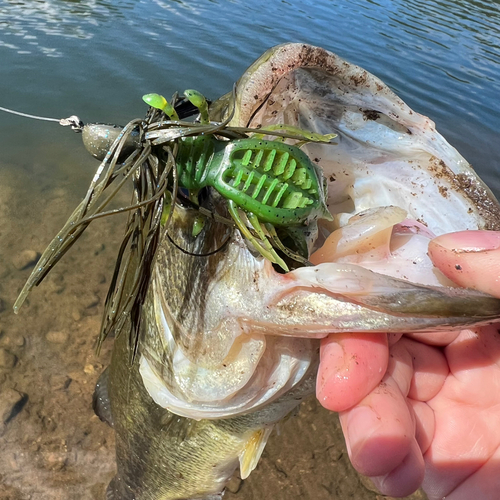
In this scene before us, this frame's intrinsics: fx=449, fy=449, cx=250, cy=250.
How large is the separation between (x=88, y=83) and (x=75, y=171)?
2075 mm

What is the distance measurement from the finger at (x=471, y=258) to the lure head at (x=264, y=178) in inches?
16.3

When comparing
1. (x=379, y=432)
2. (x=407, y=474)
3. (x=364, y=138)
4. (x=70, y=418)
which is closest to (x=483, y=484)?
(x=407, y=474)

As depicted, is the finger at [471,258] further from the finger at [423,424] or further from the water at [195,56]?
the water at [195,56]

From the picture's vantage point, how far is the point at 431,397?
5.68 feet

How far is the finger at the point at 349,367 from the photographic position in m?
1.32

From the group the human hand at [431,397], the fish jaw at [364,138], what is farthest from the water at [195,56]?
the human hand at [431,397]

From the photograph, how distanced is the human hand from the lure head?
42 centimetres

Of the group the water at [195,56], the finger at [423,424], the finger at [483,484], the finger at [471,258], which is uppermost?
the finger at [471,258]

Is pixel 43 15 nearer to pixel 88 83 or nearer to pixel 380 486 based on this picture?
pixel 88 83

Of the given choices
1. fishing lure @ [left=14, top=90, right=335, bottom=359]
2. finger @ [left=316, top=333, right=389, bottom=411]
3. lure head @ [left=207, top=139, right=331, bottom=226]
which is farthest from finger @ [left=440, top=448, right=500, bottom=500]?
lure head @ [left=207, top=139, right=331, bottom=226]

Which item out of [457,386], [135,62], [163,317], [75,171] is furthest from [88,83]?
[457,386]

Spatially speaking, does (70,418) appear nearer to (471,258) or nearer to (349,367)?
(349,367)

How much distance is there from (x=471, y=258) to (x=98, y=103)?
20.2 feet

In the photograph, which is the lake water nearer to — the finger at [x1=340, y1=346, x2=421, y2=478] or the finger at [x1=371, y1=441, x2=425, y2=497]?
the finger at [x1=371, y1=441, x2=425, y2=497]
